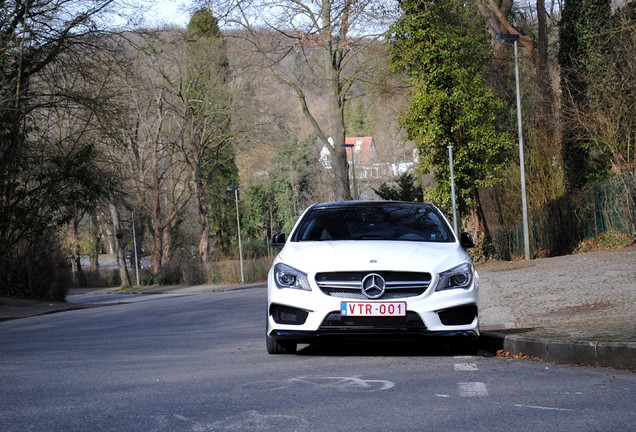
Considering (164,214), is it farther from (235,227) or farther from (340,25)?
(340,25)

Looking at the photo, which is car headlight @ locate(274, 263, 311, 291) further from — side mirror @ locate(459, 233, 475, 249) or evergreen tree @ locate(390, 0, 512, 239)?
evergreen tree @ locate(390, 0, 512, 239)

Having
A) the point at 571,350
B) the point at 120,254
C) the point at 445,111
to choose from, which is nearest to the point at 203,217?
the point at 120,254

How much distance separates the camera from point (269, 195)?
297 ft

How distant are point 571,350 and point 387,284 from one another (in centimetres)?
184

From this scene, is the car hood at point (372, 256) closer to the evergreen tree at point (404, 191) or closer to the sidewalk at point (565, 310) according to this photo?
the sidewalk at point (565, 310)

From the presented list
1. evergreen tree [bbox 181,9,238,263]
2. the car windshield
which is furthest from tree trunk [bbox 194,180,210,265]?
the car windshield

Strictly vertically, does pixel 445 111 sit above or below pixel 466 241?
above

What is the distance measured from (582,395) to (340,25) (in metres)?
34.9

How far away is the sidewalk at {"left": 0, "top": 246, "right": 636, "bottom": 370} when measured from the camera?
9500 millimetres

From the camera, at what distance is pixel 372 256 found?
32.2 feet

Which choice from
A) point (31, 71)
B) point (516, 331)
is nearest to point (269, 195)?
point (31, 71)

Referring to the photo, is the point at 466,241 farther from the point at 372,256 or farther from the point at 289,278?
the point at 289,278

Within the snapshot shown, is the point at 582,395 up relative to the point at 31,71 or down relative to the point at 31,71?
down

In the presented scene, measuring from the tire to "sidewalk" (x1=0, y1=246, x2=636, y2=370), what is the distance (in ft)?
7.22
